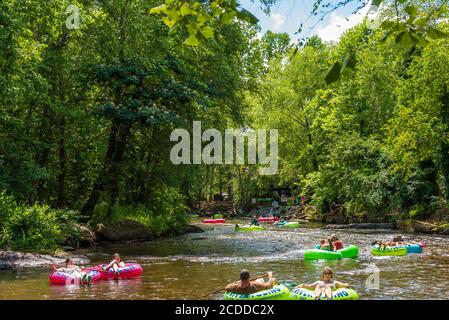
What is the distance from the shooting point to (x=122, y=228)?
23.8m

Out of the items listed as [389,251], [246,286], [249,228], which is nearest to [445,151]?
[389,251]

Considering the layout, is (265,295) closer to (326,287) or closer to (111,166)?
(326,287)

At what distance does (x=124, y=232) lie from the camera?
23594 millimetres

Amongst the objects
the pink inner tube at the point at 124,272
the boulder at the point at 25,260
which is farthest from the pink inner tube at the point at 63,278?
the boulder at the point at 25,260

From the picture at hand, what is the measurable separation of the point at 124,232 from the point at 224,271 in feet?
31.4

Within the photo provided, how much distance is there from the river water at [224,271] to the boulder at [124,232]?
1.18 metres

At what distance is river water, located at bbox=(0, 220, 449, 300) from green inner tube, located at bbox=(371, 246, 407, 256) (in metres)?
0.41

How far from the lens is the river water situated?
12078 mm

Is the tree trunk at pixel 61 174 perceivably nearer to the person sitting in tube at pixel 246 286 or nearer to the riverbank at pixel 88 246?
the riverbank at pixel 88 246

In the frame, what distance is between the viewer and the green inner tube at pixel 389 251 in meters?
18.9

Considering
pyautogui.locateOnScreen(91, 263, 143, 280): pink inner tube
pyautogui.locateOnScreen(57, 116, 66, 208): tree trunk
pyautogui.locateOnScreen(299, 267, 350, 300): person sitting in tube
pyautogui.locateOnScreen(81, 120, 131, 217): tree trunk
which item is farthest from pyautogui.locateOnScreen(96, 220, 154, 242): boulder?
pyautogui.locateOnScreen(299, 267, 350, 300): person sitting in tube

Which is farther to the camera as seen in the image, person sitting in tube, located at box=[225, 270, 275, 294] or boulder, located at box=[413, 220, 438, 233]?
boulder, located at box=[413, 220, 438, 233]

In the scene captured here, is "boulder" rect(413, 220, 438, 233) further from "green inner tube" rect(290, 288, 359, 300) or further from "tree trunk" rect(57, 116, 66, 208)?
"tree trunk" rect(57, 116, 66, 208)

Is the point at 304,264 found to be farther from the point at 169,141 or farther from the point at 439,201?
the point at 439,201
